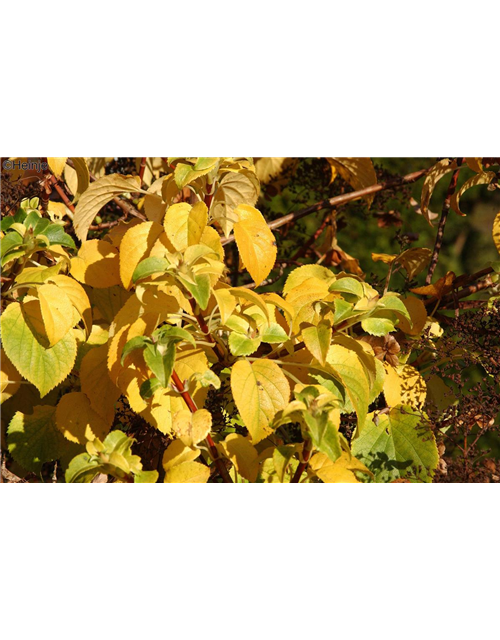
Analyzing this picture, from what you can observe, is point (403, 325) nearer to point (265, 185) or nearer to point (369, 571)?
point (369, 571)

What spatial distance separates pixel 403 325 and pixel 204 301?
0.41 metres

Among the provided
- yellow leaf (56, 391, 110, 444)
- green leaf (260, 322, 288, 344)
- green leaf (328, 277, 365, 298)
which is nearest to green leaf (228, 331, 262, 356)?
green leaf (260, 322, 288, 344)

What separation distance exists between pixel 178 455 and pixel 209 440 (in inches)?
2.5

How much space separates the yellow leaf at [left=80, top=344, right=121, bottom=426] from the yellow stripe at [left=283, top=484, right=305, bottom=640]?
275 millimetres

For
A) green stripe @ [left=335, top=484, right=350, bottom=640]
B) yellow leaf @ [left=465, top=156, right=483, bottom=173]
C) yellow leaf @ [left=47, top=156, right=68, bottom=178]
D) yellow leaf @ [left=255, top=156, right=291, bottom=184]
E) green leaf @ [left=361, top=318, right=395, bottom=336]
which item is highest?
yellow leaf @ [left=255, top=156, right=291, bottom=184]

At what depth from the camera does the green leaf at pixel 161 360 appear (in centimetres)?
73

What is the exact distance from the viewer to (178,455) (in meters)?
0.80

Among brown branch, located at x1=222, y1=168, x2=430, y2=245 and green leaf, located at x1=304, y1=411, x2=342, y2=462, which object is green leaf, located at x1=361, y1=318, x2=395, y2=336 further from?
brown branch, located at x1=222, y1=168, x2=430, y2=245

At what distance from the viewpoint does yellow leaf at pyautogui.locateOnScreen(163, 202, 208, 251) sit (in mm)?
838

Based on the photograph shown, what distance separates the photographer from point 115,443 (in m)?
0.81

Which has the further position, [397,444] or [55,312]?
[397,444]

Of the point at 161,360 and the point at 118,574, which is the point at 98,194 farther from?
the point at 118,574

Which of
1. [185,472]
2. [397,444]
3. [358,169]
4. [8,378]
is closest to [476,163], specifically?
[358,169]

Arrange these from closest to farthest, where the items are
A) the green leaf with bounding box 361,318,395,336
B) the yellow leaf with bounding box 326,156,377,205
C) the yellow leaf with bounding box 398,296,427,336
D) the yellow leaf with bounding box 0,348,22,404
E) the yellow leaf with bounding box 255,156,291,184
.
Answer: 1. the green leaf with bounding box 361,318,395,336
2. the yellow leaf with bounding box 0,348,22,404
3. the yellow leaf with bounding box 398,296,427,336
4. the yellow leaf with bounding box 326,156,377,205
5. the yellow leaf with bounding box 255,156,291,184
